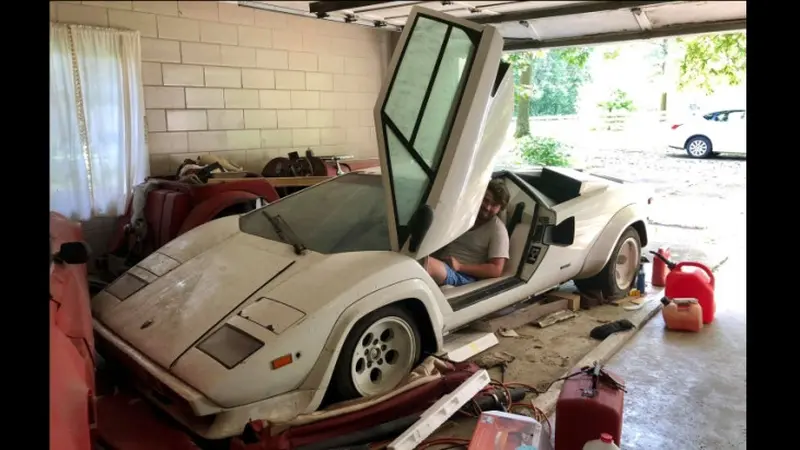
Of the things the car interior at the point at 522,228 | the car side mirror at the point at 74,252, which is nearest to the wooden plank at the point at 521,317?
the car interior at the point at 522,228

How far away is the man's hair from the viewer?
13.4 ft

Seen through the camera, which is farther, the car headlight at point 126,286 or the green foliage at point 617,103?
the green foliage at point 617,103

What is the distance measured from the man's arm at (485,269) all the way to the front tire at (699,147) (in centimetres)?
1302

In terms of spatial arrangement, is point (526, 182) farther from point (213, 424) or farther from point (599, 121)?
point (599, 121)

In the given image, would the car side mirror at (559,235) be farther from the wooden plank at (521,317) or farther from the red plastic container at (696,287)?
Result: the red plastic container at (696,287)

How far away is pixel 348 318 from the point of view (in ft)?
9.23

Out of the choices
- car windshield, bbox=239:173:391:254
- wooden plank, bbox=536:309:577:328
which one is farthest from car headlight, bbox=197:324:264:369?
wooden plank, bbox=536:309:577:328

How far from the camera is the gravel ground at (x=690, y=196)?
695cm

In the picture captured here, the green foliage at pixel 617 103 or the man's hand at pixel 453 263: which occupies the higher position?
the green foliage at pixel 617 103

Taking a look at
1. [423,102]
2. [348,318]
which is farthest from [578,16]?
[348,318]

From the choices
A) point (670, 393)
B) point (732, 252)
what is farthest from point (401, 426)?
point (732, 252)

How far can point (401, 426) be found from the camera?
272cm

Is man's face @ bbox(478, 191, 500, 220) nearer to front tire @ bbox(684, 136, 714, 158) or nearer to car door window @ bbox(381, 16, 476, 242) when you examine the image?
car door window @ bbox(381, 16, 476, 242)
